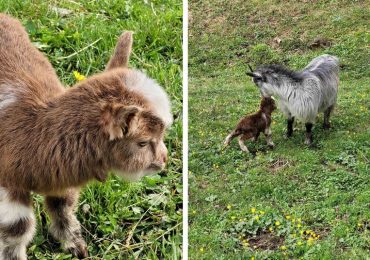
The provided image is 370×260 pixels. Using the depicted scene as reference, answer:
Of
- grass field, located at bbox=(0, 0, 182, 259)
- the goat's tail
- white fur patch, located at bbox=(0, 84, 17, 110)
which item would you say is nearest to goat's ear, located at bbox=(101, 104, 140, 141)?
white fur patch, located at bbox=(0, 84, 17, 110)

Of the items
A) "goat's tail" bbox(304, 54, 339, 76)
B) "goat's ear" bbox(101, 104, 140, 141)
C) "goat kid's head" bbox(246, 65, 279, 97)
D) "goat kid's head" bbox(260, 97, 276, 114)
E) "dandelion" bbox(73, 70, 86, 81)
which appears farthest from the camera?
"goat's tail" bbox(304, 54, 339, 76)

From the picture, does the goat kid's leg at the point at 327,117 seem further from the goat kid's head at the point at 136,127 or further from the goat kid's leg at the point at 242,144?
the goat kid's head at the point at 136,127

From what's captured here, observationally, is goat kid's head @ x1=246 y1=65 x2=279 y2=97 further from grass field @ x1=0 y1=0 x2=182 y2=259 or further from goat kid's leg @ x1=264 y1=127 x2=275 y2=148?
grass field @ x1=0 y1=0 x2=182 y2=259

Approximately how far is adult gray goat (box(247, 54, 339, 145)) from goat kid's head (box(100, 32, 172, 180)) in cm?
233

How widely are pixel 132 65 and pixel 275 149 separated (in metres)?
1.39

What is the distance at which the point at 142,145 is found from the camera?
2.23m

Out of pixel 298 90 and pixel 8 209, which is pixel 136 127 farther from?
pixel 298 90

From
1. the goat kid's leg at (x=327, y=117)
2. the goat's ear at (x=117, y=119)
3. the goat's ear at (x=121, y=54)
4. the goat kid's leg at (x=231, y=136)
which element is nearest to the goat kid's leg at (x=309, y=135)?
the goat kid's leg at (x=327, y=117)

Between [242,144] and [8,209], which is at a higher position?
[8,209]

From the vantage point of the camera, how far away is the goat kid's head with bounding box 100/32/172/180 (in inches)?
81.0

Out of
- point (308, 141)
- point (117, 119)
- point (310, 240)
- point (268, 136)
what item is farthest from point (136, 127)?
point (308, 141)

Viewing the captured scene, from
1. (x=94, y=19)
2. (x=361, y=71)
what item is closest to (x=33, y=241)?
(x=94, y=19)

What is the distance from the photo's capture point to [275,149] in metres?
4.26

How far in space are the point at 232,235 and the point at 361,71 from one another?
2.18 meters
